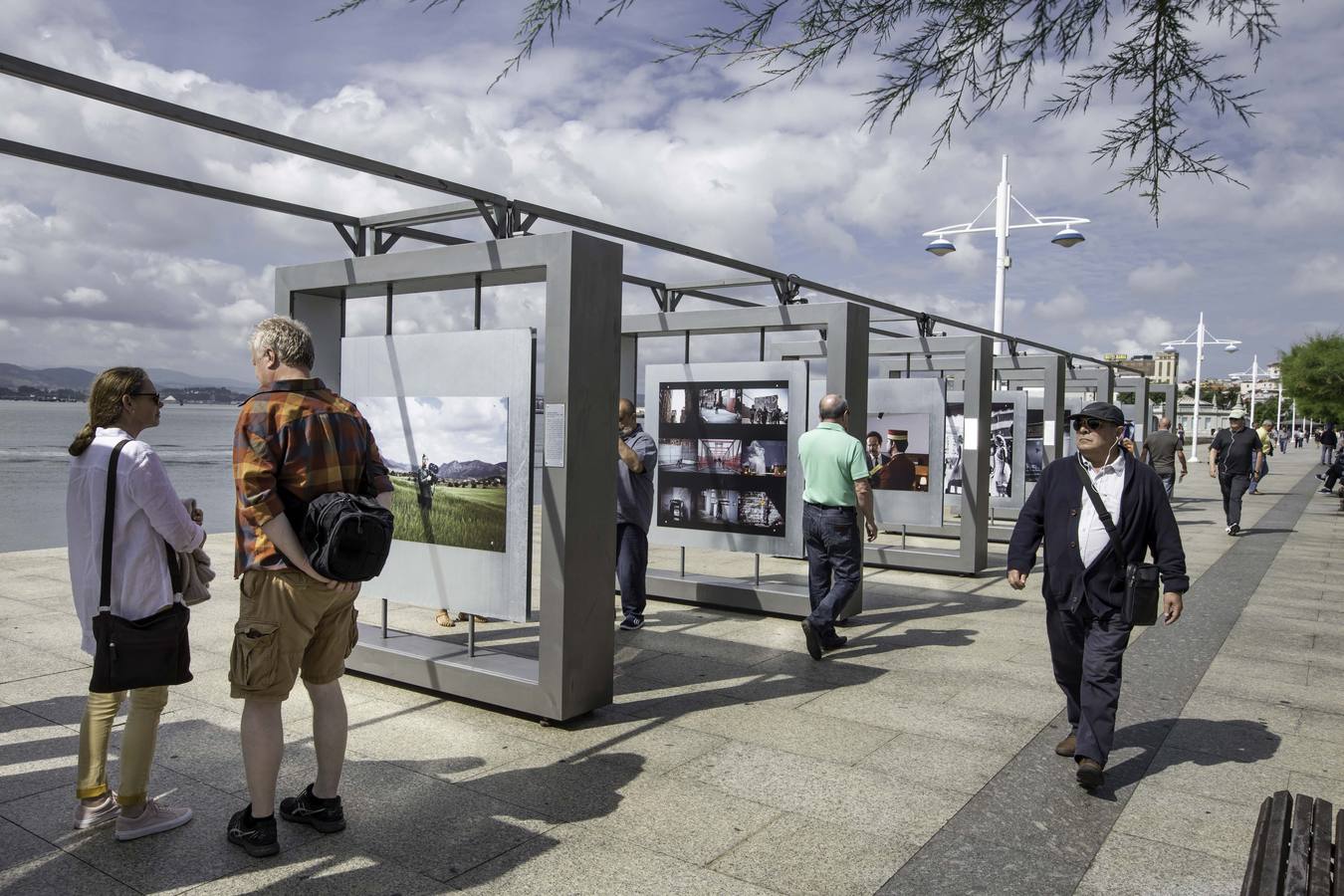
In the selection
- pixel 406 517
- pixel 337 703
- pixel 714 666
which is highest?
pixel 406 517

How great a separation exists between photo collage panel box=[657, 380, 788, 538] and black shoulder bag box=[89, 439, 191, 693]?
18.3 ft

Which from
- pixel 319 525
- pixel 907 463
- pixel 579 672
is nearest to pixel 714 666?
pixel 579 672

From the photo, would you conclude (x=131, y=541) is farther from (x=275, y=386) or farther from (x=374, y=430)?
(x=374, y=430)

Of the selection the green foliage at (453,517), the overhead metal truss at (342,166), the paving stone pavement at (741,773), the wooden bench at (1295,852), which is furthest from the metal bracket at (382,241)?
the wooden bench at (1295,852)

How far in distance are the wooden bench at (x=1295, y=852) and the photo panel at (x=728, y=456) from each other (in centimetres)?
525

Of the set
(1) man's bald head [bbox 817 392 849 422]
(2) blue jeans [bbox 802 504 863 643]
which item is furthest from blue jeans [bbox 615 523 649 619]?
(1) man's bald head [bbox 817 392 849 422]

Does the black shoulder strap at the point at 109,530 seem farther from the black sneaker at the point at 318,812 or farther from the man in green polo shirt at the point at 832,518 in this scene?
the man in green polo shirt at the point at 832,518

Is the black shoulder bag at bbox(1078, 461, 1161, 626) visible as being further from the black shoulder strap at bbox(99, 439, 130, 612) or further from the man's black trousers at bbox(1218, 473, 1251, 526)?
the man's black trousers at bbox(1218, 473, 1251, 526)

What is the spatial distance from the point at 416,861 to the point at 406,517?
267 cm

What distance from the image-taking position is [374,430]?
596cm

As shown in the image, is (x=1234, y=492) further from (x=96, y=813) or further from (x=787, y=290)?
(x=96, y=813)

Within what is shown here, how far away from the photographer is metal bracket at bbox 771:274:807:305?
8695mm

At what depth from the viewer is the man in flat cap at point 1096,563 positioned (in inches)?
176

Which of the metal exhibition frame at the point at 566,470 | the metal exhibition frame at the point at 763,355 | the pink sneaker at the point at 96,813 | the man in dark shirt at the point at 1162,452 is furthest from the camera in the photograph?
the man in dark shirt at the point at 1162,452
